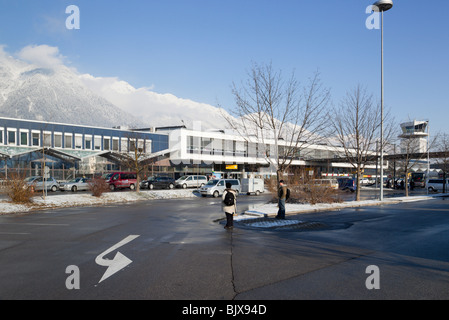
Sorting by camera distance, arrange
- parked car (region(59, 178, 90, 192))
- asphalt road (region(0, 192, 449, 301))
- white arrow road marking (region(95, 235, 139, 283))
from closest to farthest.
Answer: asphalt road (region(0, 192, 449, 301)) → white arrow road marking (region(95, 235, 139, 283)) → parked car (region(59, 178, 90, 192))

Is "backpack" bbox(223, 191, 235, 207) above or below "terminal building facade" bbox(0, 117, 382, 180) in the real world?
below

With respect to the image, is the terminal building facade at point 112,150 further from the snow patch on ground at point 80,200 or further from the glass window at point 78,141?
the snow patch on ground at point 80,200

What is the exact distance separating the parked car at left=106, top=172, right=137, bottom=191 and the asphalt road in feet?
95.2

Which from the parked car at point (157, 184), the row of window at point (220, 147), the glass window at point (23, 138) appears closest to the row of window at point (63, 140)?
the glass window at point (23, 138)

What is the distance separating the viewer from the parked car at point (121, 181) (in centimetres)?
4209

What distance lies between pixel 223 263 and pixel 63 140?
54271 mm

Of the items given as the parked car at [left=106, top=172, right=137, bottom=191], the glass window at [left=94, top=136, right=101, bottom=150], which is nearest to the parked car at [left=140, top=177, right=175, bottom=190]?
the parked car at [left=106, top=172, right=137, bottom=191]

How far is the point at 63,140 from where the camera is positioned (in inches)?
2206

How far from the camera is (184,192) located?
36.2 m

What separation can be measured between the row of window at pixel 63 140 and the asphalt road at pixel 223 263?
3554cm

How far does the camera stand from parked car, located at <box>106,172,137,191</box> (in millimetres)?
42094

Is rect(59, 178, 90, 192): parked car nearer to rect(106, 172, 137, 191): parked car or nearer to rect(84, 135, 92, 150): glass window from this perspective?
rect(106, 172, 137, 191): parked car

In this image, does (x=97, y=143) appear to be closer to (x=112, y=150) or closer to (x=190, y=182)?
(x=112, y=150)
